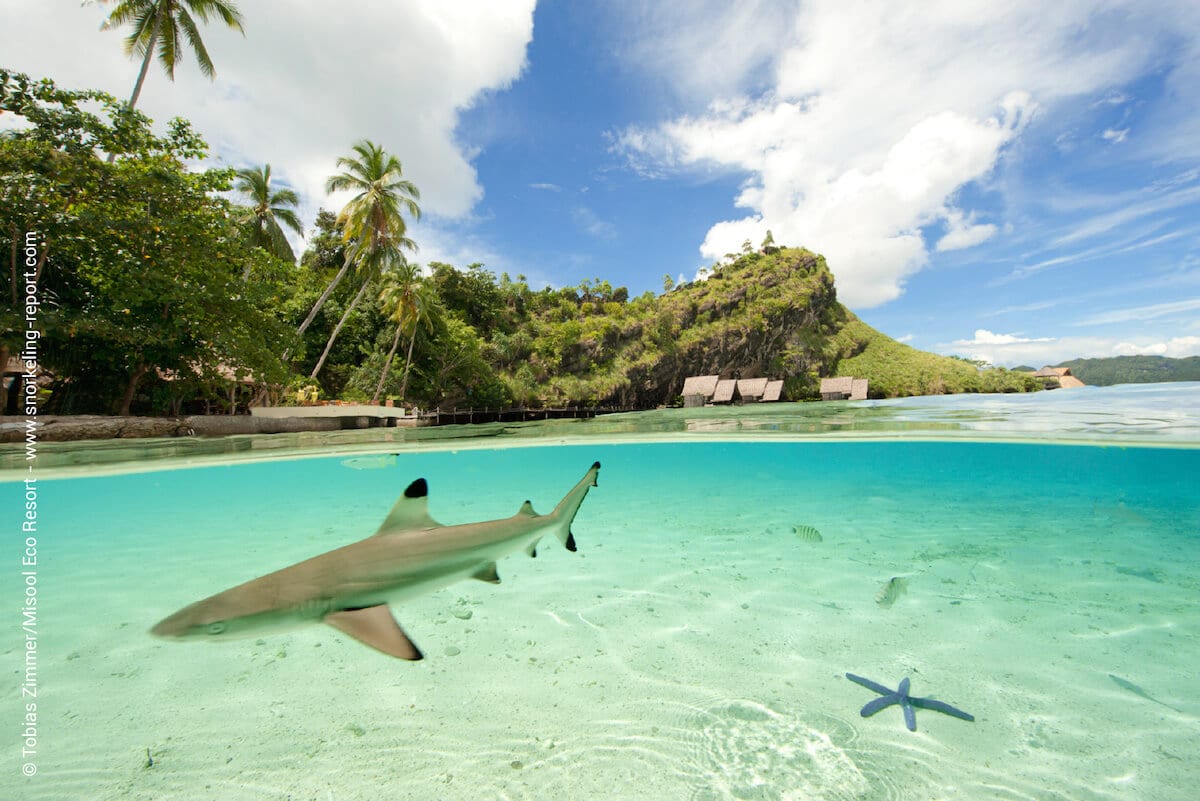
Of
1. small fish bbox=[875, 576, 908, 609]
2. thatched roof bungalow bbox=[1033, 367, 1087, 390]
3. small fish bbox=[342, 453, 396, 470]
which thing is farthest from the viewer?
thatched roof bungalow bbox=[1033, 367, 1087, 390]

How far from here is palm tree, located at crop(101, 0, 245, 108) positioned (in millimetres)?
20656

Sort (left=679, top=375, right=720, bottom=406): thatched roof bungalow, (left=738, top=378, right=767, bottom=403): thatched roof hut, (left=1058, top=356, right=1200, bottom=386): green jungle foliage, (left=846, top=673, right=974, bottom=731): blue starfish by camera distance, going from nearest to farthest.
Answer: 1. (left=846, top=673, right=974, bottom=731): blue starfish
2. (left=738, top=378, right=767, bottom=403): thatched roof hut
3. (left=679, top=375, right=720, bottom=406): thatched roof bungalow
4. (left=1058, top=356, right=1200, bottom=386): green jungle foliage

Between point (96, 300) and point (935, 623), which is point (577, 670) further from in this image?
point (96, 300)

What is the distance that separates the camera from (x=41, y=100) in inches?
574

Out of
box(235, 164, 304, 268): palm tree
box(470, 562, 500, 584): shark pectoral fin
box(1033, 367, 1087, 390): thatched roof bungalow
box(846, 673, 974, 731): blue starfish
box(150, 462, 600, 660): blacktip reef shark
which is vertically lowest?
box(846, 673, 974, 731): blue starfish

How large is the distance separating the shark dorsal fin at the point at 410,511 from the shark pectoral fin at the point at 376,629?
38 centimetres

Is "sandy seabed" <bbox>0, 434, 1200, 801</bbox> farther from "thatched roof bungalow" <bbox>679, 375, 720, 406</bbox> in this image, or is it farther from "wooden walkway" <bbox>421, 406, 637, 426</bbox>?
"thatched roof bungalow" <bbox>679, 375, 720, 406</bbox>

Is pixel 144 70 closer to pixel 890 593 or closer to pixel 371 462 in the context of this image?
pixel 371 462

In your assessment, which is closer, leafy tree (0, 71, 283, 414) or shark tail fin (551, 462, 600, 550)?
shark tail fin (551, 462, 600, 550)

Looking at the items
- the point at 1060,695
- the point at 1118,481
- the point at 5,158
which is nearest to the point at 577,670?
the point at 1060,695

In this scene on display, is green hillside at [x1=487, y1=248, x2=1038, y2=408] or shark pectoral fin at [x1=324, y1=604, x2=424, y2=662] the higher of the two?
green hillside at [x1=487, y1=248, x2=1038, y2=408]

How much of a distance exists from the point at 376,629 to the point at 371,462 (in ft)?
62.2

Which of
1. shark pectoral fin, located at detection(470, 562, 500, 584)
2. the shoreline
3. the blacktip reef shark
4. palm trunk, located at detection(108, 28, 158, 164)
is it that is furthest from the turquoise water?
palm trunk, located at detection(108, 28, 158, 164)

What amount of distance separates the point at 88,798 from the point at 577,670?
2542 mm
